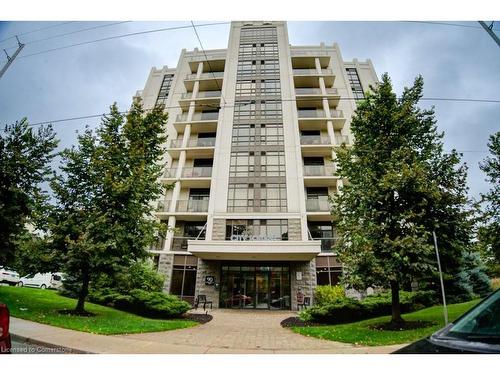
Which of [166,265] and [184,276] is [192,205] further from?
[184,276]

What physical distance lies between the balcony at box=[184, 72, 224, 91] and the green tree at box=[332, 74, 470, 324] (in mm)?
21953

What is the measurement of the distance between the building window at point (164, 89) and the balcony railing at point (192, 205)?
13.3 meters

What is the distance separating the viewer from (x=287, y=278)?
1986cm

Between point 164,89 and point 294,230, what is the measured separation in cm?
2307

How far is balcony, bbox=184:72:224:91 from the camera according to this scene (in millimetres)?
29250

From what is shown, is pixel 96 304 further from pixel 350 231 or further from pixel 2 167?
pixel 350 231

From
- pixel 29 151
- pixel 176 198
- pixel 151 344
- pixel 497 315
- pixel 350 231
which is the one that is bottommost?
pixel 151 344

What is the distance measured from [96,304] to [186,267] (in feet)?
27.2

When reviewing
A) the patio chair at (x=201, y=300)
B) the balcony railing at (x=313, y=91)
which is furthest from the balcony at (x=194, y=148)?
the patio chair at (x=201, y=300)

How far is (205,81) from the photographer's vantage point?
2947cm

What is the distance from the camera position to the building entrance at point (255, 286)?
19516mm

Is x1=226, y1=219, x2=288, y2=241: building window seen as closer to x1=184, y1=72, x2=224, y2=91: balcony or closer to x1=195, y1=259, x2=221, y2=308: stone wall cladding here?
x1=195, y1=259, x2=221, y2=308: stone wall cladding

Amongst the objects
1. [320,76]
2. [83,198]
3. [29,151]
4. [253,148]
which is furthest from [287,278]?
[320,76]

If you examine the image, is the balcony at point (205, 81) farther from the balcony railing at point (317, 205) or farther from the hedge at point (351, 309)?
the hedge at point (351, 309)
